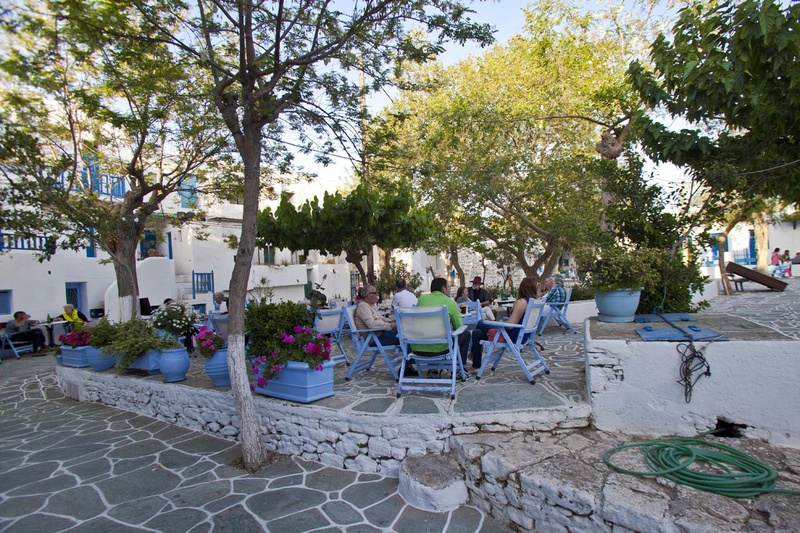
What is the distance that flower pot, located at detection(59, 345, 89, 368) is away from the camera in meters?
7.54

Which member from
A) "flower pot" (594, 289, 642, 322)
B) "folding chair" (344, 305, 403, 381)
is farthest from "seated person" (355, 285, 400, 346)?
"flower pot" (594, 289, 642, 322)

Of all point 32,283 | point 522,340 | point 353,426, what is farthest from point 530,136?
point 32,283

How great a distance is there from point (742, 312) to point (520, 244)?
6.52m

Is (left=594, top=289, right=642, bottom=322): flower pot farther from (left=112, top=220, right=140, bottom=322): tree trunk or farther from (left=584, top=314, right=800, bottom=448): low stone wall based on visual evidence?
(left=112, top=220, right=140, bottom=322): tree trunk

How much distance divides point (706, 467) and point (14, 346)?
45.3 feet

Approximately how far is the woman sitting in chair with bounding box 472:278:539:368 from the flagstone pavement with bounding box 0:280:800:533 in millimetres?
680

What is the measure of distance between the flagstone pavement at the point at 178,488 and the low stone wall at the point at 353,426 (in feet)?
0.42

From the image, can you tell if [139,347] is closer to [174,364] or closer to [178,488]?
[174,364]

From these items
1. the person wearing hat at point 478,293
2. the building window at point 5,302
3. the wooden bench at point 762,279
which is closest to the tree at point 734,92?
the person wearing hat at point 478,293

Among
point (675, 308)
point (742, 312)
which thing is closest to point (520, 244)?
point (742, 312)

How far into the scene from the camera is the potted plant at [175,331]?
6.05 metres

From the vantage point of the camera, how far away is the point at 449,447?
379 cm

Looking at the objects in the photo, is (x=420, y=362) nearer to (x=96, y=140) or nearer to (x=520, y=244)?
(x=96, y=140)

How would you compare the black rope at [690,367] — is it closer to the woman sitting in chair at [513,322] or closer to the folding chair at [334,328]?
the woman sitting in chair at [513,322]
